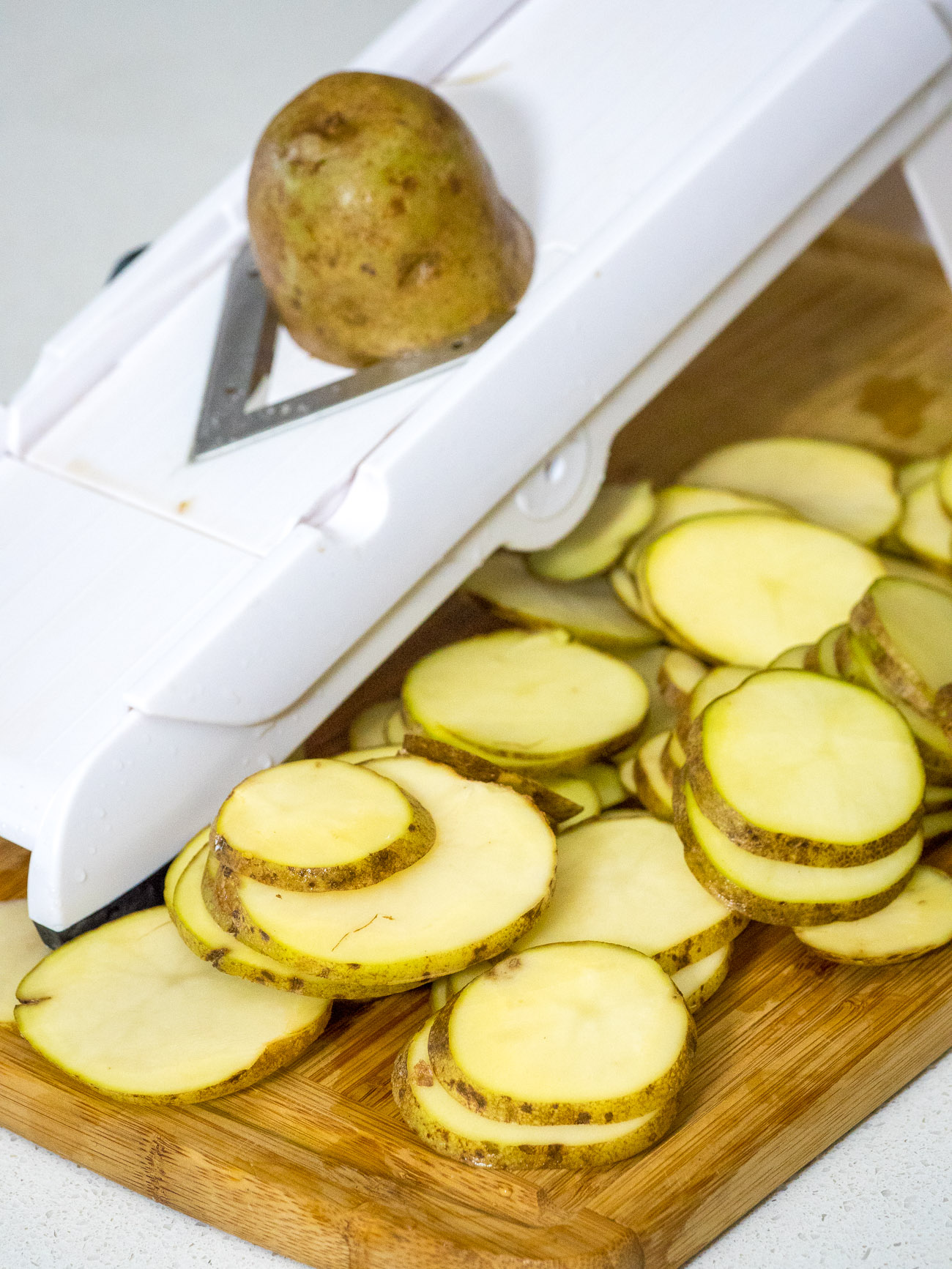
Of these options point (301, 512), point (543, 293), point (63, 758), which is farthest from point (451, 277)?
point (63, 758)

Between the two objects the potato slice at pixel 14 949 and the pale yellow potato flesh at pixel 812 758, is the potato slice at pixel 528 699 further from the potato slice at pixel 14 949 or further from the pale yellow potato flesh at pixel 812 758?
the potato slice at pixel 14 949

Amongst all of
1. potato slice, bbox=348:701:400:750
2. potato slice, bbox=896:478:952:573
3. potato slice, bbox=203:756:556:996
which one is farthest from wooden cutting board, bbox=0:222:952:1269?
potato slice, bbox=896:478:952:573

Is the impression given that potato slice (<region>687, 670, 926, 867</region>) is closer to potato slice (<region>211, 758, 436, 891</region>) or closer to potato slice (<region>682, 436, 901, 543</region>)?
potato slice (<region>211, 758, 436, 891</region>)

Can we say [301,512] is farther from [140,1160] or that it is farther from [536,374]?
[140,1160]

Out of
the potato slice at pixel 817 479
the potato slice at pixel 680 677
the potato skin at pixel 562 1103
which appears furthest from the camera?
the potato slice at pixel 817 479

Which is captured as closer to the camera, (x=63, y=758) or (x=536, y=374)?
(x=63, y=758)

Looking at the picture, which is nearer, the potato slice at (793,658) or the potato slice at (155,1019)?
the potato slice at (155,1019)

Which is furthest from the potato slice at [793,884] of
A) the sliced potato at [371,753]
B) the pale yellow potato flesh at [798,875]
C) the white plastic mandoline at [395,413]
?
the white plastic mandoline at [395,413]
